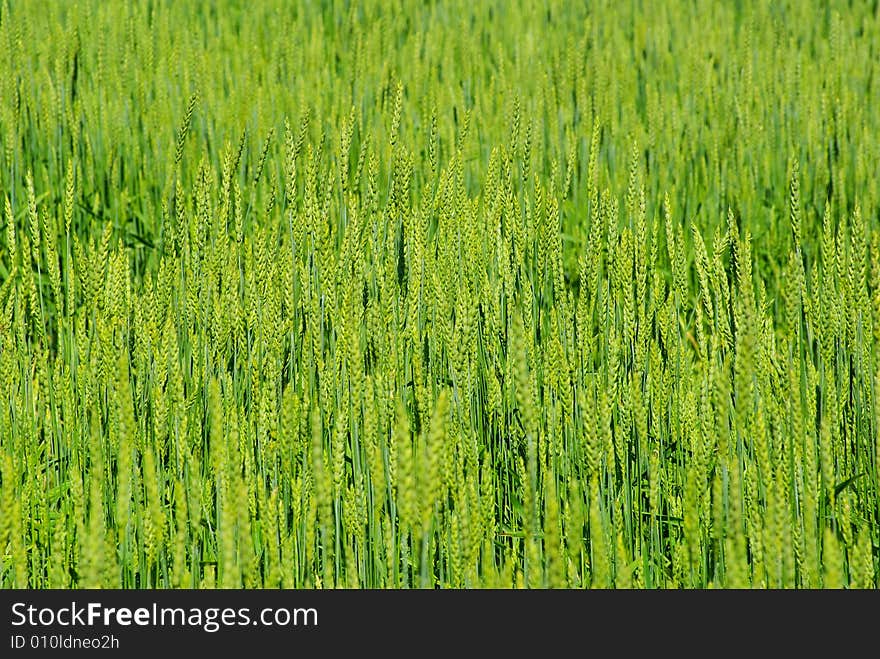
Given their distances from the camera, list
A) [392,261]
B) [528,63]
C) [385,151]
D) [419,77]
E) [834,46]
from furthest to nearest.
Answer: [834,46] → [528,63] → [419,77] → [385,151] → [392,261]

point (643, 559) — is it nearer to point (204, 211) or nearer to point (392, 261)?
point (392, 261)

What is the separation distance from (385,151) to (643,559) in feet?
5.91

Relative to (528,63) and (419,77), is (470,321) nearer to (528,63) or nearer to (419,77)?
(419,77)

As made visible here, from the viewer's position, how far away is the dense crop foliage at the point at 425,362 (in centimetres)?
147

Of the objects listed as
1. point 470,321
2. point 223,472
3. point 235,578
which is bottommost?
point 235,578

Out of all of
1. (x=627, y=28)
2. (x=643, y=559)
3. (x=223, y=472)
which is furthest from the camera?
(x=627, y=28)

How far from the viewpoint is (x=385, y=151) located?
3.25 m

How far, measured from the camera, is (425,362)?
7.14 ft

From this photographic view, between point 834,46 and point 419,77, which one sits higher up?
point 834,46

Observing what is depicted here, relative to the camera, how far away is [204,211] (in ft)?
6.42

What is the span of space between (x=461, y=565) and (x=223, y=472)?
0.33m

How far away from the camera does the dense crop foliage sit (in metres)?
1.47

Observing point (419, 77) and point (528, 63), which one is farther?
point (528, 63)

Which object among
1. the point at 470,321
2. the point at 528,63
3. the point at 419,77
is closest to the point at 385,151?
the point at 419,77
